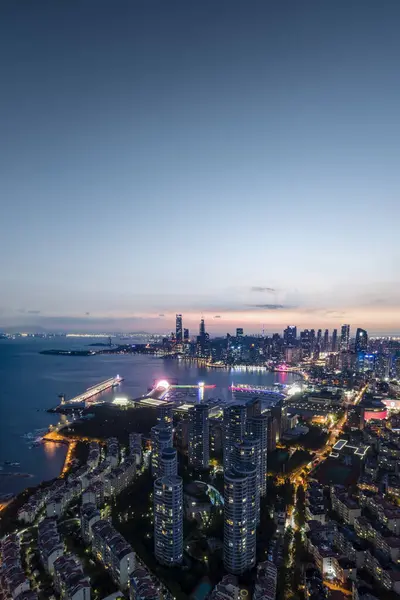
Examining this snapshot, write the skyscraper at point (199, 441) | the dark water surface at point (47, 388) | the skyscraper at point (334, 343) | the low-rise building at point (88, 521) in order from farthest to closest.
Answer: the skyscraper at point (334, 343)
the dark water surface at point (47, 388)
the skyscraper at point (199, 441)
the low-rise building at point (88, 521)

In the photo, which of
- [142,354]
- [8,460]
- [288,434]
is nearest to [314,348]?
[142,354]

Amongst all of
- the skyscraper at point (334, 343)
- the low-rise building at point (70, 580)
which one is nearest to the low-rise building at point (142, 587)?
the low-rise building at point (70, 580)

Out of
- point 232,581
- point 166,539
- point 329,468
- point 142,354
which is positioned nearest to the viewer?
point 232,581

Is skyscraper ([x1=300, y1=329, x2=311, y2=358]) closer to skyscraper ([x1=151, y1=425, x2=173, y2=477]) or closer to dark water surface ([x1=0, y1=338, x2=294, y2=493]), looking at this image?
dark water surface ([x1=0, y1=338, x2=294, y2=493])

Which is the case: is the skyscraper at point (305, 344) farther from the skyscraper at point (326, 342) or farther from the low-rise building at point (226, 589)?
the low-rise building at point (226, 589)

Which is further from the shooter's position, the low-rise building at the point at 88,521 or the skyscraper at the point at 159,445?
the skyscraper at the point at 159,445

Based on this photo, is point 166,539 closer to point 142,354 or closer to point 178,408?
point 178,408

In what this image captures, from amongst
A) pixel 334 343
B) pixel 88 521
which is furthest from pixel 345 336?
pixel 88 521
